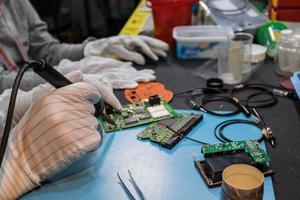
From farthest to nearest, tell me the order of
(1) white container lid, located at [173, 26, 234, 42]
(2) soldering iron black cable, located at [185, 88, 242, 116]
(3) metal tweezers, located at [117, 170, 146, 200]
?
(1) white container lid, located at [173, 26, 234, 42] < (2) soldering iron black cable, located at [185, 88, 242, 116] < (3) metal tweezers, located at [117, 170, 146, 200]

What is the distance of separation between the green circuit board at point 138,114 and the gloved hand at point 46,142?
0.12 metres

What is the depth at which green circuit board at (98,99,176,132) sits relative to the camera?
2.67 feet

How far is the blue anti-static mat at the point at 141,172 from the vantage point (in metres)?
0.63

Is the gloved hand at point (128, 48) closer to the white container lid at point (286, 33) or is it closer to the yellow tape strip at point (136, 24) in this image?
the yellow tape strip at point (136, 24)

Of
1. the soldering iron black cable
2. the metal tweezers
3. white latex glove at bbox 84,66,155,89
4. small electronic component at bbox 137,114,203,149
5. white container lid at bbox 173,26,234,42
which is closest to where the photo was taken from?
the metal tweezers

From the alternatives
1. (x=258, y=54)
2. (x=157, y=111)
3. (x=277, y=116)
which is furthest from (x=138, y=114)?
(x=258, y=54)

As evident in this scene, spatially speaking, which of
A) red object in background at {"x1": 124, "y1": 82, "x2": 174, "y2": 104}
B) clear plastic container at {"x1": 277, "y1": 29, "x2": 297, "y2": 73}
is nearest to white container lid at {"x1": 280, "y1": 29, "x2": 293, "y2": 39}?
clear plastic container at {"x1": 277, "y1": 29, "x2": 297, "y2": 73}

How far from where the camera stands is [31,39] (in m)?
1.30

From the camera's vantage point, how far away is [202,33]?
3.93 feet

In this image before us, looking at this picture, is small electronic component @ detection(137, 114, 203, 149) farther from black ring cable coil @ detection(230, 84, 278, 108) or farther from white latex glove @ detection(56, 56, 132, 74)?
white latex glove @ detection(56, 56, 132, 74)

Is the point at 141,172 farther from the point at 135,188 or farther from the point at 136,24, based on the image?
the point at 136,24

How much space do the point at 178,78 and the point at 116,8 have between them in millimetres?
2041

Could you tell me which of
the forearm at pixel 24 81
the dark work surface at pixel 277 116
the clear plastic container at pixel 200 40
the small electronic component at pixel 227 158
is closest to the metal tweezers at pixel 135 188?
the small electronic component at pixel 227 158

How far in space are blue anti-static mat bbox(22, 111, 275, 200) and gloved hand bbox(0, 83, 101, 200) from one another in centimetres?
3
